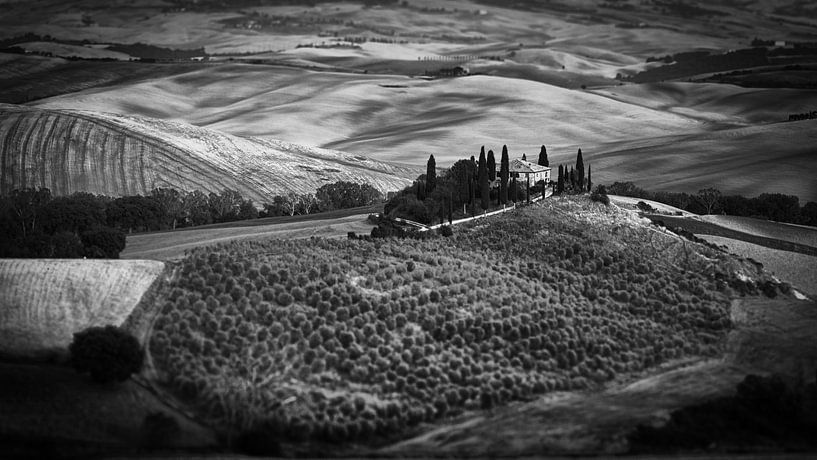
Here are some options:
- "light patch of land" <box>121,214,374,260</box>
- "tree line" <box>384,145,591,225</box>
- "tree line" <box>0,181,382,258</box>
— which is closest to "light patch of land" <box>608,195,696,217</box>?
"tree line" <box>384,145,591,225</box>

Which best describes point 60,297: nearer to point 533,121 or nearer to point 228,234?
point 228,234

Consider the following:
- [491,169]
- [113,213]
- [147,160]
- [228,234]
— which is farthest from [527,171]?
[147,160]

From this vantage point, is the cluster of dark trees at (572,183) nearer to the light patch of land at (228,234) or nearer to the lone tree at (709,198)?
the lone tree at (709,198)

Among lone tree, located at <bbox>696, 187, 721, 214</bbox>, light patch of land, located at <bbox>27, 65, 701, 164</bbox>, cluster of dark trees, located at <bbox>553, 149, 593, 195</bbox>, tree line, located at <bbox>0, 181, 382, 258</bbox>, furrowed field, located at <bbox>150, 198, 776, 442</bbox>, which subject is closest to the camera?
furrowed field, located at <bbox>150, 198, 776, 442</bbox>

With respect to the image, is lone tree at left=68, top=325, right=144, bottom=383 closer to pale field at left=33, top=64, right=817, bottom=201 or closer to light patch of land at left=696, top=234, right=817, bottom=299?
light patch of land at left=696, top=234, right=817, bottom=299

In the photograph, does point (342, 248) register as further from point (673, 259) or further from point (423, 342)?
point (673, 259)

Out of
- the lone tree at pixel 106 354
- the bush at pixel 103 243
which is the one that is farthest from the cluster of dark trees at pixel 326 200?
the lone tree at pixel 106 354
